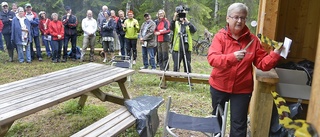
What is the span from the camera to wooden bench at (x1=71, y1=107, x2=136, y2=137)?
2525mm

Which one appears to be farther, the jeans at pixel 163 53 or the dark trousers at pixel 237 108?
the jeans at pixel 163 53


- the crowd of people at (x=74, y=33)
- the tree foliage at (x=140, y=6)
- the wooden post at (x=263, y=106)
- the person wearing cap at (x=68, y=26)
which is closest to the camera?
the wooden post at (x=263, y=106)

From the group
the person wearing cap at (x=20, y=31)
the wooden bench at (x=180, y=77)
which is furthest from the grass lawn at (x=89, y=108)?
the person wearing cap at (x=20, y=31)

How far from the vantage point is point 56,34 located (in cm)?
808

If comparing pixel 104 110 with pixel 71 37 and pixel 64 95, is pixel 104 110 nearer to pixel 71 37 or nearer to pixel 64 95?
pixel 64 95

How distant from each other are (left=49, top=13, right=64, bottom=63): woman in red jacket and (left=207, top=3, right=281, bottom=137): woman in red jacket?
6772 millimetres

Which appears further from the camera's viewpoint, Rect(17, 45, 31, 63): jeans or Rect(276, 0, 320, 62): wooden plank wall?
Rect(17, 45, 31, 63): jeans

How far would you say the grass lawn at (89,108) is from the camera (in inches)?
141

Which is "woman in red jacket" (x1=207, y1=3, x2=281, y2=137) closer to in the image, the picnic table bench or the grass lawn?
the grass lawn

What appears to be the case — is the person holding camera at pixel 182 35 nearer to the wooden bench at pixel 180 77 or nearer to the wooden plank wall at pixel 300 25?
the wooden bench at pixel 180 77

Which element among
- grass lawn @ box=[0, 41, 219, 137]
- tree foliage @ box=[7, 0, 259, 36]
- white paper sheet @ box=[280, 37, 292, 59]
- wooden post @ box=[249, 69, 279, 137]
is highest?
tree foliage @ box=[7, 0, 259, 36]

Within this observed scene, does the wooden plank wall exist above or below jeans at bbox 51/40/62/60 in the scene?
above

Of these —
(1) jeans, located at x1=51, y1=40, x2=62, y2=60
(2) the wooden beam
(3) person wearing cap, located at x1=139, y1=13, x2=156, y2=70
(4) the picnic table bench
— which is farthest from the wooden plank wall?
(1) jeans, located at x1=51, y1=40, x2=62, y2=60

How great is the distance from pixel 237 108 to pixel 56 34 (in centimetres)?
698
